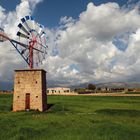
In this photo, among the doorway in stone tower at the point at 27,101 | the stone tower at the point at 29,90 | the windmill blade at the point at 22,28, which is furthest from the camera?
the windmill blade at the point at 22,28

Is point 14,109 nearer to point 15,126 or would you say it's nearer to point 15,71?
point 15,71

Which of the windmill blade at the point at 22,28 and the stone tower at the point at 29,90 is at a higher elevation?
the windmill blade at the point at 22,28

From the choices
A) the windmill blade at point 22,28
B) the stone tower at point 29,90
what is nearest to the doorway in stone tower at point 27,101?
the stone tower at point 29,90

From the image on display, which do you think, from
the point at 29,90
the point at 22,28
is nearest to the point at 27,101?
the point at 29,90

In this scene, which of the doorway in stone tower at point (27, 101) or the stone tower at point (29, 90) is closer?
the stone tower at point (29, 90)

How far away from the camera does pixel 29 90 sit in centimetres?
4406

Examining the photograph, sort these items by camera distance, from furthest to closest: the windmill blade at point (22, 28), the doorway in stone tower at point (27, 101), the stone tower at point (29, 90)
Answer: the windmill blade at point (22, 28) → the doorway in stone tower at point (27, 101) → the stone tower at point (29, 90)

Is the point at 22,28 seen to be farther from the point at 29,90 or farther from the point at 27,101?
the point at 27,101

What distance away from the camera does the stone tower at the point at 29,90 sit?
144 feet

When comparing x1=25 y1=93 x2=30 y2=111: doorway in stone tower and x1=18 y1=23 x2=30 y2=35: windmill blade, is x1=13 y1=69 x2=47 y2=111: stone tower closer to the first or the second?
x1=25 y1=93 x2=30 y2=111: doorway in stone tower

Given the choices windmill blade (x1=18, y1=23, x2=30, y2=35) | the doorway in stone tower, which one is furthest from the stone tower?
windmill blade (x1=18, y1=23, x2=30, y2=35)

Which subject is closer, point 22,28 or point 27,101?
point 27,101

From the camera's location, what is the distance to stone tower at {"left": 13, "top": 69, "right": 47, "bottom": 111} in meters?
43.8

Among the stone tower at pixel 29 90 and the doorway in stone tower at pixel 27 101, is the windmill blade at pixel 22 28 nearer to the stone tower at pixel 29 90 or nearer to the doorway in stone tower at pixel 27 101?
the stone tower at pixel 29 90
